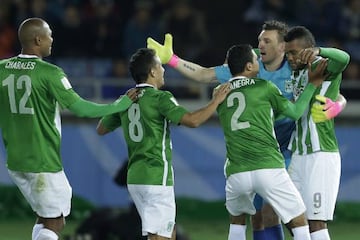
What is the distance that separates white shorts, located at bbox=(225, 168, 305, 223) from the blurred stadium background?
5.42 metres

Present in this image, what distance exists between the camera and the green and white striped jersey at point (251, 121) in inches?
395

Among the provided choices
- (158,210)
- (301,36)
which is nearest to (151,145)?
(158,210)

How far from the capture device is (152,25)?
17.2 metres

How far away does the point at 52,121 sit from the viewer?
1010 centimetres

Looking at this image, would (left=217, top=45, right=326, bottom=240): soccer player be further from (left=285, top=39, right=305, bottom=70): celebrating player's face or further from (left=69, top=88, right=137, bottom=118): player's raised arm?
(left=69, top=88, right=137, bottom=118): player's raised arm

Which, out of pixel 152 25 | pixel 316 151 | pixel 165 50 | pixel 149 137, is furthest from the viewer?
pixel 152 25

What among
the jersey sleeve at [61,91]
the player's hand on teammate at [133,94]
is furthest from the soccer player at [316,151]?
the jersey sleeve at [61,91]

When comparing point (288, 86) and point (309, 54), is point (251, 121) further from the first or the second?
point (288, 86)

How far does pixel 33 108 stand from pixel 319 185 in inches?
90.4

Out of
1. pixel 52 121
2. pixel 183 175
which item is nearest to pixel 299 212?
pixel 52 121

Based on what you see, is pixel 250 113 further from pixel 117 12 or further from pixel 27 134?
pixel 117 12

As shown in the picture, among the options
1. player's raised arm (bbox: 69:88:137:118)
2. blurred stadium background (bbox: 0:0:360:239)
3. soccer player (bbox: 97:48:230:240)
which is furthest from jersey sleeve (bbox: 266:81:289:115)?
blurred stadium background (bbox: 0:0:360:239)

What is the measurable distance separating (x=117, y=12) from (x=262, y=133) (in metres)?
7.78

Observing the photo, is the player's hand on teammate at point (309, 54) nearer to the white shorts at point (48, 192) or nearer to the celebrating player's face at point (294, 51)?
the celebrating player's face at point (294, 51)
